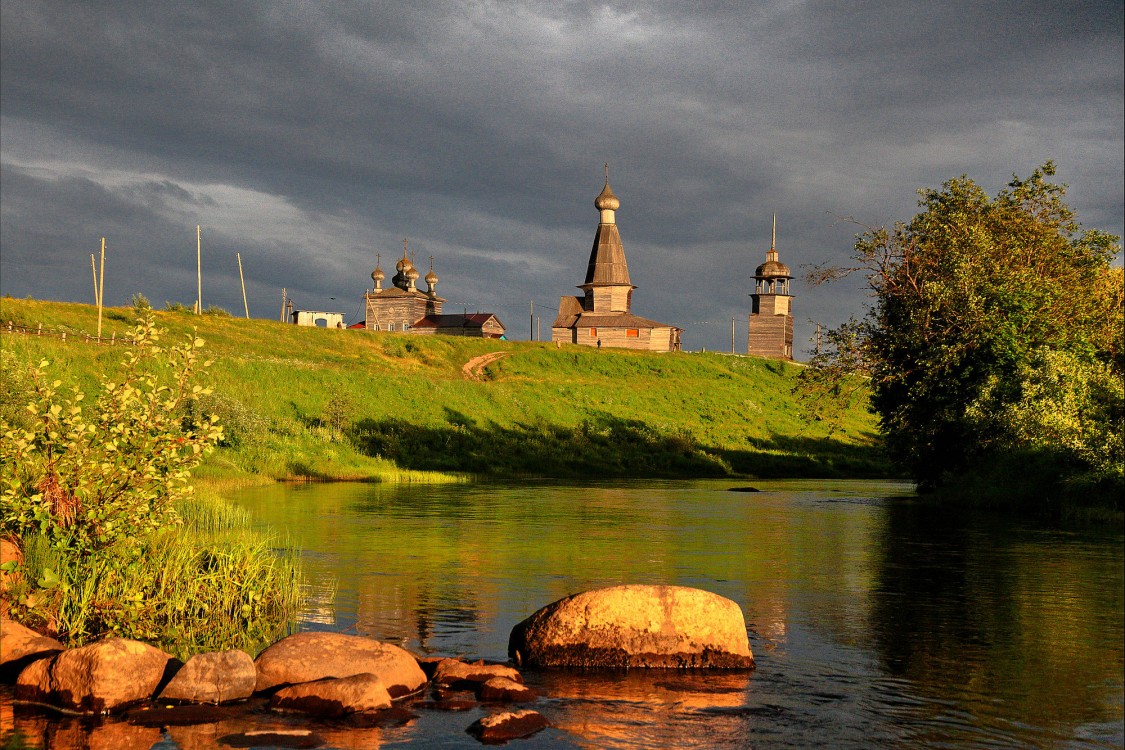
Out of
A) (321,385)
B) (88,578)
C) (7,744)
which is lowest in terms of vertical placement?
(7,744)

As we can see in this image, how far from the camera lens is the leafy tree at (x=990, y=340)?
35.9 metres

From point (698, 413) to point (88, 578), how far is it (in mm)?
76912

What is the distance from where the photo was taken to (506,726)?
1109cm

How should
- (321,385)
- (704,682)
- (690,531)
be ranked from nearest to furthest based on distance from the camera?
(704,682)
(690,531)
(321,385)

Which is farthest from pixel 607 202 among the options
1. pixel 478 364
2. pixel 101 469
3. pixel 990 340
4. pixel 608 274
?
pixel 101 469

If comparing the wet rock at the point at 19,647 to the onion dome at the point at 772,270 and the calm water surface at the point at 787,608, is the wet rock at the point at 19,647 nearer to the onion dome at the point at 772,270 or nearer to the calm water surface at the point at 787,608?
the calm water surface at the point at 787,608

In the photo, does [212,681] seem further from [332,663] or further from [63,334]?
[63,334]

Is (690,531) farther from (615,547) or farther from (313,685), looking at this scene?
(313,685)

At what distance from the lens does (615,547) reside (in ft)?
88.4

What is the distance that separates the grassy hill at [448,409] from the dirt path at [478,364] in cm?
74

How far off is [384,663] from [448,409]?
60.3 m

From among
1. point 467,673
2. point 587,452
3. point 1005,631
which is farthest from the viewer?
point 587,452

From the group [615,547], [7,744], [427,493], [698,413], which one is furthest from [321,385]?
[7,744]

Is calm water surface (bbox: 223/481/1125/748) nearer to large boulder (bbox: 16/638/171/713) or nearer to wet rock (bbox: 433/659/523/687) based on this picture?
wet rock (bbox: 433/659/523/687)
